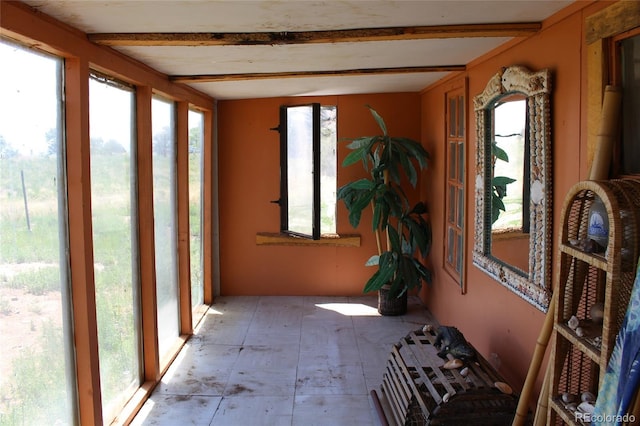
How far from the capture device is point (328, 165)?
18.6ft

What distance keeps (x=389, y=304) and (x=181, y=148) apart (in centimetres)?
237

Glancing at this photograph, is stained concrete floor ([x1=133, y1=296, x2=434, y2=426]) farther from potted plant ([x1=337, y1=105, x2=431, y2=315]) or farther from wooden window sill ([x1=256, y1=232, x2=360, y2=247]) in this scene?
wooden window sill ([x1=256, y1=232, x2=360, y2=247])

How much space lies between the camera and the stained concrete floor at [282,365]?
318 centimetres

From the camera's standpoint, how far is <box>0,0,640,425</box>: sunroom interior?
2.15 metres

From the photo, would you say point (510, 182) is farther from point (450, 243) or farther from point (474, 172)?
point (450, 243)

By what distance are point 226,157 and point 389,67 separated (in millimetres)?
2454

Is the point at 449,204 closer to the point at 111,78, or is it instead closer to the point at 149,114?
the point at 149,114

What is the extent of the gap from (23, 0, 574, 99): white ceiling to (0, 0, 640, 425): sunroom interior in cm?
2

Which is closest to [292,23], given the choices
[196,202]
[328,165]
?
[196,202]

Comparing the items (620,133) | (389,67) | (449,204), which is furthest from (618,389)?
(449,204)

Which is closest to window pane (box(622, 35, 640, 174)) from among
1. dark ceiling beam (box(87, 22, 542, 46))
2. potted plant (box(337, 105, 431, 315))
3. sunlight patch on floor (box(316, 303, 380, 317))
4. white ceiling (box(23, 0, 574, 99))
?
white ceiling (box(23, 0, 574, 99))

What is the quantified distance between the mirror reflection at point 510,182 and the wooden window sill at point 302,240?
2.33 metres

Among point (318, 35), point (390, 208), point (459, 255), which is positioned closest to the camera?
point (318, 35)

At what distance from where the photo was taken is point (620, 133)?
205 cm
